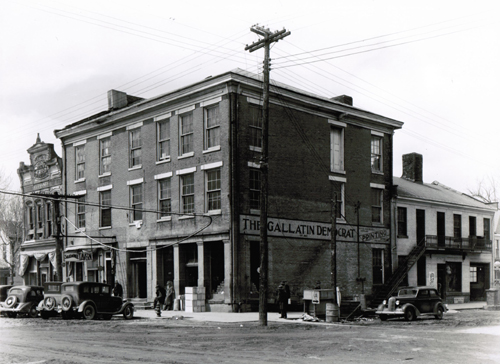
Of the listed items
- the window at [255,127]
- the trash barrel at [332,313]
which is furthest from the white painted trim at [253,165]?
the trash barrel at [332,313]

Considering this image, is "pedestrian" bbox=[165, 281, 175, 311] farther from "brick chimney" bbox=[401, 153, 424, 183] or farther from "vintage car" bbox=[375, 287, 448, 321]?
"brick chimney" bbox=[401, 153, 424, 183]

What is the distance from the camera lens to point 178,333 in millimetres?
17891

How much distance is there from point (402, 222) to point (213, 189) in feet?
51.7

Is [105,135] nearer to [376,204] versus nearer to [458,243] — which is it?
[376,204]

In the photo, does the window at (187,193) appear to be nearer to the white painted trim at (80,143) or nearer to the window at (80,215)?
the window at (80,215)

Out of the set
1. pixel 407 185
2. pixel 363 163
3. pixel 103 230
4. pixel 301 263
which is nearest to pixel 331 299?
pixel 301 263

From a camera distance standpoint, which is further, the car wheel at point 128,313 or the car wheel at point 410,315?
the car wheel at point 410,315

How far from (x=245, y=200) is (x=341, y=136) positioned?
30.9 feet

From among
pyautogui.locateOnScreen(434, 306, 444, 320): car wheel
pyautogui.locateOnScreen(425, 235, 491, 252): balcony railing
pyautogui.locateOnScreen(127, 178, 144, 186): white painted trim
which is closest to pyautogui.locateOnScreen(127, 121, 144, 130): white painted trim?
pyautogui.locateOnScreen(127, 178, 144, 186): white painted trim

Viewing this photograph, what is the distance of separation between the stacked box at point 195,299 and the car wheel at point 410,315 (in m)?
9.43

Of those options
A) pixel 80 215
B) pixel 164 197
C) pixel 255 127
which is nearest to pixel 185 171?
pixel 164 197

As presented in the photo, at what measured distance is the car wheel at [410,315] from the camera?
25.4 m

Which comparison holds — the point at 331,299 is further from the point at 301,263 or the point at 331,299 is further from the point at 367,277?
the point at 367,277

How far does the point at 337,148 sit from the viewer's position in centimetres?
3503
